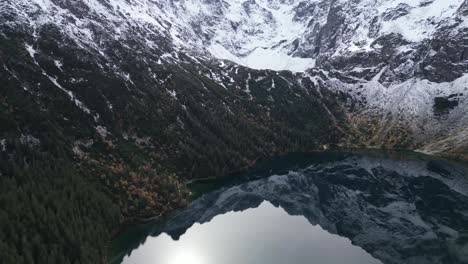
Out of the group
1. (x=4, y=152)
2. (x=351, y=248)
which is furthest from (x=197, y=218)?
(x=4, y=152)

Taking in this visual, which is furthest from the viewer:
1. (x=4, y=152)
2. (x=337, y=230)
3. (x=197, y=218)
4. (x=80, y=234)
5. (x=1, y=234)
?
(x=197, y=218)

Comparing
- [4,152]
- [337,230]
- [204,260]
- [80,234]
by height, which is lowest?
[4,152]

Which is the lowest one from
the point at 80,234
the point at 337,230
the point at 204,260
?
the point at 80,234

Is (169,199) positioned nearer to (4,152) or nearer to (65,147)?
(65,147)

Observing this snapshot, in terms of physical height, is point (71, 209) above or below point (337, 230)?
below

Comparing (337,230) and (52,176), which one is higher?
(337,230)

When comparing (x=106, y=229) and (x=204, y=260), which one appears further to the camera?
(x=106, y=229)

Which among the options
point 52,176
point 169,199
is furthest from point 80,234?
point 169,199

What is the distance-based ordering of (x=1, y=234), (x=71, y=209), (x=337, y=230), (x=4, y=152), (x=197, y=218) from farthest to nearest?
(x=197, y=218)
(x=4, y=152)
(x=337, y=230)
(x=71, y=209)
(x=1, y=234)

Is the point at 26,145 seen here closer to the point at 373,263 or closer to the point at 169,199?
the point at 169,199
